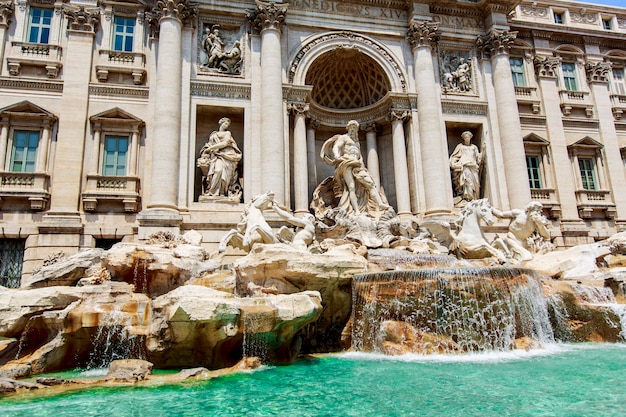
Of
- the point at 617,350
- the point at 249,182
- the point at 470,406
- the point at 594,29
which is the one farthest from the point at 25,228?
the point at 594,29

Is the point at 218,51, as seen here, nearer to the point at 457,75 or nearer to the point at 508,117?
the point at 457,75

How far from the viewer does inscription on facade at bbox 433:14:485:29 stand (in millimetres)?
20594

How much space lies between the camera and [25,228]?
1511 cm

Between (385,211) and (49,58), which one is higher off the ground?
(49,58)

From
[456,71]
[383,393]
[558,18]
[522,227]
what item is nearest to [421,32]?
[456,71]

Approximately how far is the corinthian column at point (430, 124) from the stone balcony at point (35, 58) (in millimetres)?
14516

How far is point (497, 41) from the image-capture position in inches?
798

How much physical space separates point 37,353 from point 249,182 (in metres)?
9.87

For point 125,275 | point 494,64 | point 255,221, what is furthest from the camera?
point 494,64

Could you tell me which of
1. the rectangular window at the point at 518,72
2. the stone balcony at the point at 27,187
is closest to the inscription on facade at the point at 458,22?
the rectangular window at the point at 518,72

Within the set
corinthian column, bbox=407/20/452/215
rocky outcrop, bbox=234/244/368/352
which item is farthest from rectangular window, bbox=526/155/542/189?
rocky outcrop, bbox=234/244/368/352

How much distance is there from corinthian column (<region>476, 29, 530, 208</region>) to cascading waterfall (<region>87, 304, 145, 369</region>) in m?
16.1

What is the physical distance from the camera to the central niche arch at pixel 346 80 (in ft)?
64.1

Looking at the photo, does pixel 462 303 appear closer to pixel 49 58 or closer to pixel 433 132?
pixel 433 132
